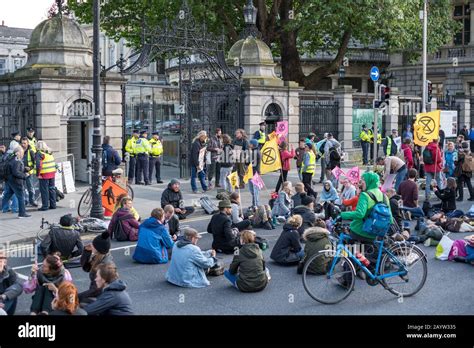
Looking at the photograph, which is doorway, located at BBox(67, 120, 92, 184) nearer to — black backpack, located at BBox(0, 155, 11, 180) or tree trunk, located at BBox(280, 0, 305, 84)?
black backpack, located at BBox(0, 155, 11, 180)

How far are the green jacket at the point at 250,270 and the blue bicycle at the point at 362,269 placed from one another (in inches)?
28.2

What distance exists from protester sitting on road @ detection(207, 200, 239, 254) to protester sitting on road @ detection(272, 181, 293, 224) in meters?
2.95

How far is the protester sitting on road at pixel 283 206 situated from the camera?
15039mm

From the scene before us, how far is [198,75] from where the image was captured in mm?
26203

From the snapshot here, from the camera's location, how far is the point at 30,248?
13008 mm

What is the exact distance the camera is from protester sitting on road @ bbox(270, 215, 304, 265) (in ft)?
36.5

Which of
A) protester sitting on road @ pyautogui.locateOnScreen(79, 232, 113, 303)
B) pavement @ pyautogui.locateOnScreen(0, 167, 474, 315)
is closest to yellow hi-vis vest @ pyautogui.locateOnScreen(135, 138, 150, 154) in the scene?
pavement @ pyautogui.locateOnScreen(0, 167, 474, 315)

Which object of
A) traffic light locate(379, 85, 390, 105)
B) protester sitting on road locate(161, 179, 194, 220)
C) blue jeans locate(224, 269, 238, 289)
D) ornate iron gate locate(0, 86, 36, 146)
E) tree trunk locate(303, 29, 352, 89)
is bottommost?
blue jeans locate(224, 269, 238, 289)

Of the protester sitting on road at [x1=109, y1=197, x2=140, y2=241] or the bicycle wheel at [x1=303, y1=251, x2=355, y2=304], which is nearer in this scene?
the bicycle wheel at [x1=303, y1=251, x2=355, y2=304]

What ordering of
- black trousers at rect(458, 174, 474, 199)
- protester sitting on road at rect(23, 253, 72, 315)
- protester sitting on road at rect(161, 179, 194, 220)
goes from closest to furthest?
1. protester sitting on road at rect(23, 253, 72, 315)
2. protester sitting on road at rect(161, 179, 194, 220)
3. black trousers at rect(458, 174, 474, 199)

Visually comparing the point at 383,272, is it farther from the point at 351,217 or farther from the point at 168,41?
the point at 168,41

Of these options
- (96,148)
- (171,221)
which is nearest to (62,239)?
(171,221)

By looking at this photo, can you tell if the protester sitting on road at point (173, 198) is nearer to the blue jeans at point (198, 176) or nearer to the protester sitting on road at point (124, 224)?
the protester sitting on road at point (124, 224)
